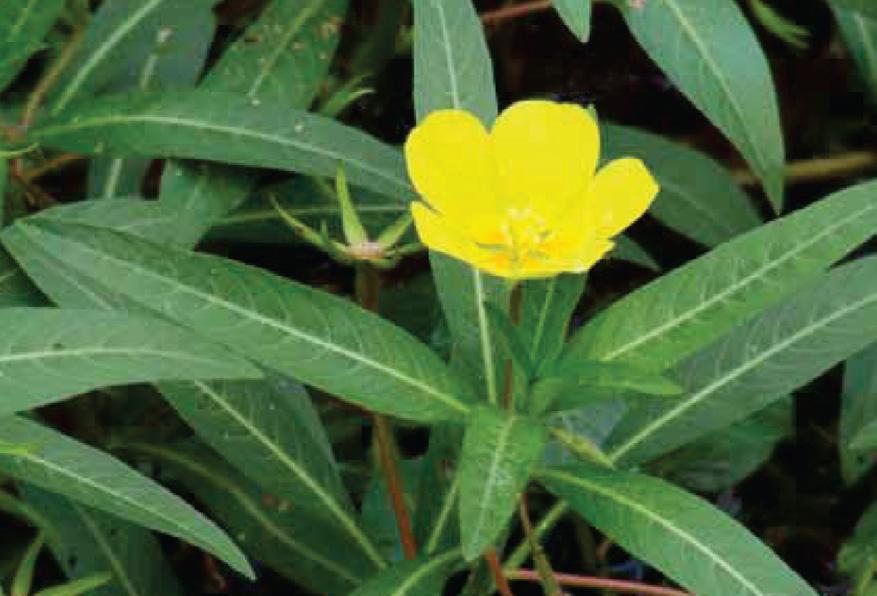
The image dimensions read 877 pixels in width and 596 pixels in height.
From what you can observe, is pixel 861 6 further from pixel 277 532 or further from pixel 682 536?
pixel 277 532

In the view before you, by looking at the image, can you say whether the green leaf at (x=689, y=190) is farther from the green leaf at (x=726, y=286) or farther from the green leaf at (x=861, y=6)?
the green leaf at (x=726, y=286)

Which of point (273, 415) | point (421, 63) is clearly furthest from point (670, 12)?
point (273, 415)

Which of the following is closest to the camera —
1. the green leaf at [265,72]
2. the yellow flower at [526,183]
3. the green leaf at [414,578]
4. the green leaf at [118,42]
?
the yellow flower at [526,183]

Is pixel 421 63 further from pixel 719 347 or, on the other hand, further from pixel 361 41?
pixel 361 41

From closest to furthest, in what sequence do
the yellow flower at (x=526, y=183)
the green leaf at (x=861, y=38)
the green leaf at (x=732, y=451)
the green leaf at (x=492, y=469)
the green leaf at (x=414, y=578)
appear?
the green leaf at (x=492, y=469) < the yellow flower at (x=526, y=183) < the green leaf at (x=414, y=578) < the green leaf at (x=732, y=451) < the green leaf at (x=861, y=38)

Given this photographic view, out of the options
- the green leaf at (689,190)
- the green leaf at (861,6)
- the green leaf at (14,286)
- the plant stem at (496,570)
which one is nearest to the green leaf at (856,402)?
the green leaf at (689,190)
